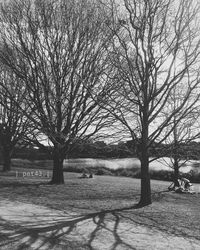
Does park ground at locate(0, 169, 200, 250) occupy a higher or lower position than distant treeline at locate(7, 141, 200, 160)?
lower

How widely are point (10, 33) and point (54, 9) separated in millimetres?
1994

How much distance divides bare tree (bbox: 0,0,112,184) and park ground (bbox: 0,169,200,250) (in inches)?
145

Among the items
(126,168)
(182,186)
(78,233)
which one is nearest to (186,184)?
(182,186)

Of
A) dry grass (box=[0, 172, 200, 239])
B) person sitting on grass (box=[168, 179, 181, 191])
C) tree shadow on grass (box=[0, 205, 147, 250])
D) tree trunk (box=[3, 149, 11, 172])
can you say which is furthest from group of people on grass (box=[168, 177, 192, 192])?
tree trunk (box=[3, 149, 11, 172])

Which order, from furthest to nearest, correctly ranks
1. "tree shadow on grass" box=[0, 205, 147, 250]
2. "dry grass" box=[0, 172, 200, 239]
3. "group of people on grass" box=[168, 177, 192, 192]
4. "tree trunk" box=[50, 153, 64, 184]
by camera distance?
"tree trunk" box=[50, 153, 64, 184] < "group of people on grass" box=[168, 177, 192, 192] < "dry grass" box=[0, 172, 200, 239] < "tree shadow on grass" box=[0, 205, 147, 250]

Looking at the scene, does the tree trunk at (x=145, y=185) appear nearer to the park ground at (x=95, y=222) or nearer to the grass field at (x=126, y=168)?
the park ground at (x=95, y=222)

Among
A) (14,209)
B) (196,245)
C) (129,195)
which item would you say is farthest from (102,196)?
(196,245)

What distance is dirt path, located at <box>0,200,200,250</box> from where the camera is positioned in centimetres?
582

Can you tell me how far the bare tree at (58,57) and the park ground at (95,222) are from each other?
368 cm

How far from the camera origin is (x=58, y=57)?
47.8 ft

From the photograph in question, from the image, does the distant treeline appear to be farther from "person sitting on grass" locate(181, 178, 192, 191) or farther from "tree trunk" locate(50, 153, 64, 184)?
"person sitting on grass" locate(181, 178, 192, 191)

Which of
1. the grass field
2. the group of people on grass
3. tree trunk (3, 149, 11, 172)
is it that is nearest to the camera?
the group of people on grass

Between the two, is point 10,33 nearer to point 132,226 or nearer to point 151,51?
point 151,51

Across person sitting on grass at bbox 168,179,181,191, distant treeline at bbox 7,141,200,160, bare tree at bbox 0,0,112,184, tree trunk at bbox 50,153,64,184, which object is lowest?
person sitting on grass at bbox 168,179,181,191
